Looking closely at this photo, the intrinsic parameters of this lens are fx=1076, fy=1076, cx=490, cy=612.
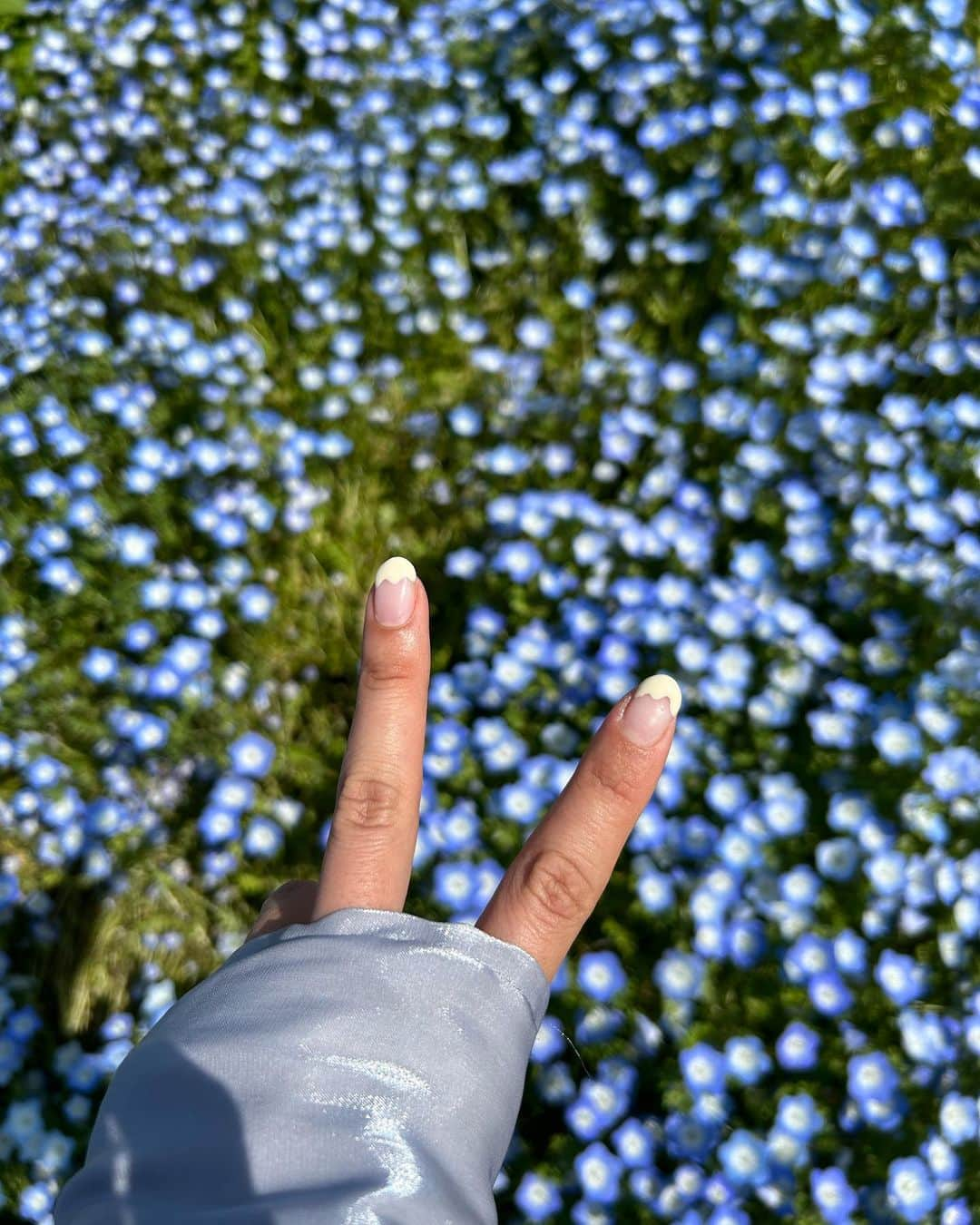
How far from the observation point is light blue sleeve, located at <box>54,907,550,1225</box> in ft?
4.18

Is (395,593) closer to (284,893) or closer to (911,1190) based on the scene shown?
(284,893)

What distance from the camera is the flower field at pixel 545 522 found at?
7.81 feet

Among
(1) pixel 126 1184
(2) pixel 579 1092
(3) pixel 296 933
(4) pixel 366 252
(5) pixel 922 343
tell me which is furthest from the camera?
(4) pixel 366 252

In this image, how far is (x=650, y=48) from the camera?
3742 mm

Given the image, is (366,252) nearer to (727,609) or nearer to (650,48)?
(650,48)

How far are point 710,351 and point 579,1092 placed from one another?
2.10m

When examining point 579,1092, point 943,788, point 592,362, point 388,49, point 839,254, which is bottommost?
point 579,1092

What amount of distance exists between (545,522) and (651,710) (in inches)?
53.9

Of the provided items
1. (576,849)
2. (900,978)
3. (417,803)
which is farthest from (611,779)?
(900,978)

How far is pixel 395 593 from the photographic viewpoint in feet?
6.00

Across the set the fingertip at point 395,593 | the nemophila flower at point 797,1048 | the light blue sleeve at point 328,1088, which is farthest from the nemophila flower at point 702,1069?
the fingertip at point 395,593

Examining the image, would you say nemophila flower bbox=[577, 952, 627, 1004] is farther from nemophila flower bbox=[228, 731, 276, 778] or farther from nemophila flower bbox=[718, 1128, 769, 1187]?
nemophila flower bbox=[228, 731, 276, 778]

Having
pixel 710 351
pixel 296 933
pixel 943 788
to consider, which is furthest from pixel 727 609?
pixel 296 933

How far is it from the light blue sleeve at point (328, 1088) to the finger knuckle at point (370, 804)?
26 cm
